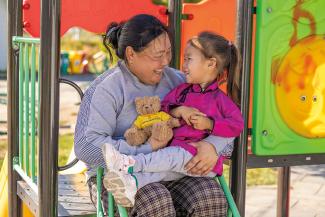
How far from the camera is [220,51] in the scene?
7.89 ft

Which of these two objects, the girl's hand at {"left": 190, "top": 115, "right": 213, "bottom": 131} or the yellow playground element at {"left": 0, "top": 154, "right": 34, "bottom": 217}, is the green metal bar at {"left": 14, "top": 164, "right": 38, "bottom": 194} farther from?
the girl's hand at {"left": 190, "top": 115, "right": 213, "bottom": 131}

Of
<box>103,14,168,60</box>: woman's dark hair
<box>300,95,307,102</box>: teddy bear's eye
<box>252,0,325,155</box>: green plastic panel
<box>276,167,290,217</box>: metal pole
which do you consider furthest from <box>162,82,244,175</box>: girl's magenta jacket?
<box>276,167,290,217</box>: metal pole

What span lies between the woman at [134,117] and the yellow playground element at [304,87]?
0.53 meters

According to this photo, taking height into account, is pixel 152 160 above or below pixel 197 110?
below

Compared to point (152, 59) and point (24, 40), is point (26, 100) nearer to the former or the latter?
point (24, 40)

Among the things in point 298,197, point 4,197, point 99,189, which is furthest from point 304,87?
point 298,197

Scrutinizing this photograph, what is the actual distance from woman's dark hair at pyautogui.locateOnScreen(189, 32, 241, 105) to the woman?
0.44 feet

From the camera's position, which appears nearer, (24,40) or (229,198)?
(229,198)

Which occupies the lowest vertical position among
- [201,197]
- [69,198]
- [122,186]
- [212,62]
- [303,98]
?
[69,198]

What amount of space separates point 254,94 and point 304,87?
0.32 meters

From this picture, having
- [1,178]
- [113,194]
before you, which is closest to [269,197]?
[1,178]

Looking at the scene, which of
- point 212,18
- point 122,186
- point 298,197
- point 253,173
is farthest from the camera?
point 253,173

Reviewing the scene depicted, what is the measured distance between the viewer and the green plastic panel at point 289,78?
108 inches

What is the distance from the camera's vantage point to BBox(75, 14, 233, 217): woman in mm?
2260
